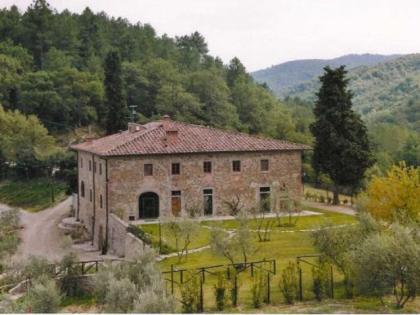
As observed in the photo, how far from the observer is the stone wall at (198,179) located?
36.2 metres

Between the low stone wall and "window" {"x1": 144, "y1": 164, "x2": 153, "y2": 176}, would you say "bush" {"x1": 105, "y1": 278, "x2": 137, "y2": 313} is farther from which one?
"window" {"x1": 144, "y1": 164, "x2": 153, "y2": 176}

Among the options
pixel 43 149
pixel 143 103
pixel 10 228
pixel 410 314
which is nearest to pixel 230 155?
pixel 10 228

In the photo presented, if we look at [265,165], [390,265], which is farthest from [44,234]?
[390,265]

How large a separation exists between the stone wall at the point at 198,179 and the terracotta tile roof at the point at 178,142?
1.30ft

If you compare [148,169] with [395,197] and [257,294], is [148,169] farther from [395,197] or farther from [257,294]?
[257,294]

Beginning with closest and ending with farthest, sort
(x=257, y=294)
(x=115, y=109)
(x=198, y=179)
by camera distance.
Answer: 1. (x=257, y=294)
2. (x=198, y=179)
3. (x=115, y=109)

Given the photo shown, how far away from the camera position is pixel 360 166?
42.5m

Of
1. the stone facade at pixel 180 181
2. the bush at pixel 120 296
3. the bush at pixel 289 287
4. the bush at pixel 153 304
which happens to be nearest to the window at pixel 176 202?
the stone facade at pixel 180 181

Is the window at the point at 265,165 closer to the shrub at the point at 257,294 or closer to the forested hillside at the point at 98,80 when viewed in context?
the shrub at the point at 257,294

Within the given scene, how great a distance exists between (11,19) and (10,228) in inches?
2625

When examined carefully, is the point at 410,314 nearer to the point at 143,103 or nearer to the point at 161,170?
the point at 161,170

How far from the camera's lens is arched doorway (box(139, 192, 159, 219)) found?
36906 millimetres

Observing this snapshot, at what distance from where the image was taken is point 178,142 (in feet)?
125

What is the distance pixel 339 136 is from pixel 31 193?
1101 inches
